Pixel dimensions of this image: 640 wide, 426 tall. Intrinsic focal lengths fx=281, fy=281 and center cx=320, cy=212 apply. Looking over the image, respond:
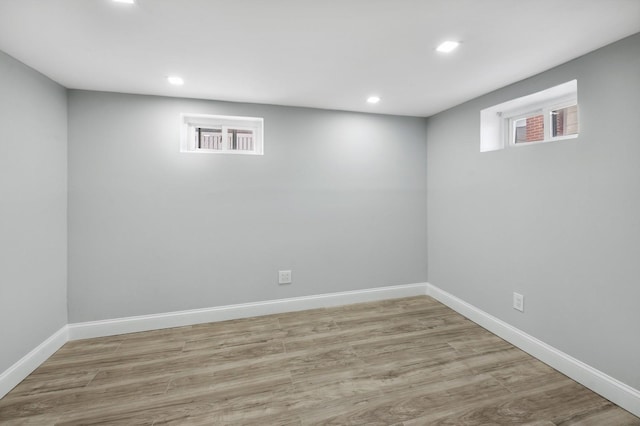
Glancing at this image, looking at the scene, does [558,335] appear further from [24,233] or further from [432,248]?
[24,233]

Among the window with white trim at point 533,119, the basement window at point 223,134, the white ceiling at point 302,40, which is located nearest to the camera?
the white ceiling at point 302,40

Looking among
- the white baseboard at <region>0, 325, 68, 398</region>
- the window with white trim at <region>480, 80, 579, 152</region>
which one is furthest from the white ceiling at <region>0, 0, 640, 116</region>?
the white baseboard at <region>0, 325, 68, 398</region>

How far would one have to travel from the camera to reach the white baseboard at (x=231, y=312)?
8.29ft

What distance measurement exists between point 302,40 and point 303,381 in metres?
2.22

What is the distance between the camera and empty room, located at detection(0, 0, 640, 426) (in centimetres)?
163

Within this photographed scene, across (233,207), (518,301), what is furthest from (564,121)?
(233,207)

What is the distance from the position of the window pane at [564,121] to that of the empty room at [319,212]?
14mm

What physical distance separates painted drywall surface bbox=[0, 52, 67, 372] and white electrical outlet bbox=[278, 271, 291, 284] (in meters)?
1.87

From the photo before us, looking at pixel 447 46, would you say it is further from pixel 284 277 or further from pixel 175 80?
pixel 284 277

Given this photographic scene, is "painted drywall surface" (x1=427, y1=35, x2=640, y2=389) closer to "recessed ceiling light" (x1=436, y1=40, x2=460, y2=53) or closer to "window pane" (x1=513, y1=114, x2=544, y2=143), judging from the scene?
"window pane" (x1=513, y1=114, x2=544, y2=143)

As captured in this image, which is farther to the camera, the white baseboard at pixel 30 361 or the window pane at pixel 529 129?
the window pane at pixel 529 129

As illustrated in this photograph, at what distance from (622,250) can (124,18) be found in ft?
10.3

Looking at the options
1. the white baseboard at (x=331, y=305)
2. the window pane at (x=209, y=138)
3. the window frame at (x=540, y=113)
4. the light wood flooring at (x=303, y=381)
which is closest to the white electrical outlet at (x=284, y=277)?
the white baseboard at (x=331, y=305)

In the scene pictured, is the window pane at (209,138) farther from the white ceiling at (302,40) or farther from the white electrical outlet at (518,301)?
→ the white electrical outlet at (518,301)
